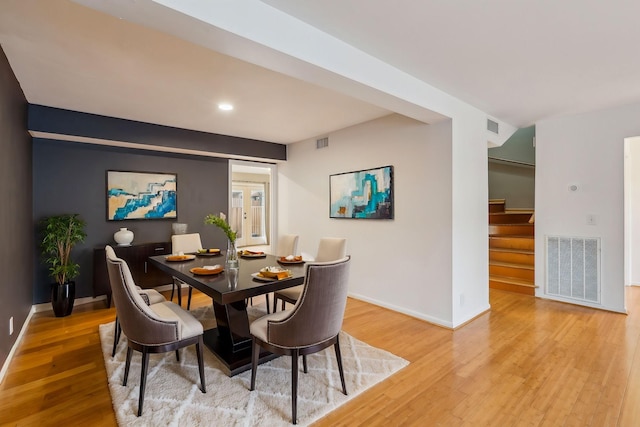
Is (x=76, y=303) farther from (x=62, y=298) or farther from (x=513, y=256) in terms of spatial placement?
(x=513, y=256)

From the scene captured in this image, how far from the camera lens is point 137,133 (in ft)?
13.5

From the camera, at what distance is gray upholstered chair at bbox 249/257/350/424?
6.21 feet

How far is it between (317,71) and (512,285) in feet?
14.0

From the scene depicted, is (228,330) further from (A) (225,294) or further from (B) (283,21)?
(B) (283,21)

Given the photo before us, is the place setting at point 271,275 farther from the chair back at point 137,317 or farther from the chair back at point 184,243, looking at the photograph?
the chair back at point 184,243

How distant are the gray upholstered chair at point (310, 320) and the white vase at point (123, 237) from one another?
3.02 m

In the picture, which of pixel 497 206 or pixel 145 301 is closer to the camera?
pixel 145 301

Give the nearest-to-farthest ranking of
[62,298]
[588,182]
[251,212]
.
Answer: [62,298]
[588,182]
[251,212]

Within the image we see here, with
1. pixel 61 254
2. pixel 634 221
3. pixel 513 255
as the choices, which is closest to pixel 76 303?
pixel 61 254

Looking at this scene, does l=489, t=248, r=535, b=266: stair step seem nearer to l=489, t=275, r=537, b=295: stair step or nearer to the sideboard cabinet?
l=489, t=275, r=537, b=295: stair step

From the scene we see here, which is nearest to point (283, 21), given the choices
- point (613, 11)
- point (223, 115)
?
point (613, 11)

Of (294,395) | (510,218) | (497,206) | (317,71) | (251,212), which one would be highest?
(317,71)

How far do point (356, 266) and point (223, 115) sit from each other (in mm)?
2629

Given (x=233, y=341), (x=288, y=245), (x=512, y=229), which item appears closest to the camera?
(x=233, y=341)
